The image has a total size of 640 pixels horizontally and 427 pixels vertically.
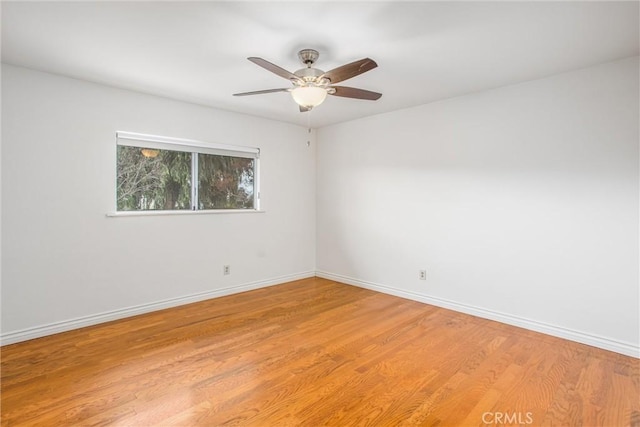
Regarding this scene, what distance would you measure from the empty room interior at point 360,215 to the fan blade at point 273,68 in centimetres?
4

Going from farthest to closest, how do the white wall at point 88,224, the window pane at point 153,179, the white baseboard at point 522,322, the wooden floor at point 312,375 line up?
the window pane at point 153,179, the white wall at point 88,224, the white baseboard at point 522,322, the wooden floor at point 312,375

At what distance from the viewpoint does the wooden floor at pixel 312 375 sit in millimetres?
1867

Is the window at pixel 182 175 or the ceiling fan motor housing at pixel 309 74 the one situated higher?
the ceiling fan motor housing at pixel 309 74

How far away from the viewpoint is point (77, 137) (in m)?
3.04

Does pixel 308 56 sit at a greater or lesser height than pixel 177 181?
greater

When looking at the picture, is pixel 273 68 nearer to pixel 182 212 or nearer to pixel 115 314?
pixel 182 212

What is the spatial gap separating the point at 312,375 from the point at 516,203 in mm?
2434

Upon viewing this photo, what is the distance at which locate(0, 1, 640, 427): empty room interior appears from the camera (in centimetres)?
200

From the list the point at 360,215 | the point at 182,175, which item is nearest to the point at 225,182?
the point at 182,175

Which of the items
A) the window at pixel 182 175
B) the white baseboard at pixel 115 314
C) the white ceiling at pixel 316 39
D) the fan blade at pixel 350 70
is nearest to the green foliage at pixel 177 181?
the window at pixel 182 175

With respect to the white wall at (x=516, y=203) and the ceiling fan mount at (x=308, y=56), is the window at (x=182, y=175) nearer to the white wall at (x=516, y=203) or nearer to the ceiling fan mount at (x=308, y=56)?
the white wall at (x=516, y=203)

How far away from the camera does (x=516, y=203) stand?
124 inches

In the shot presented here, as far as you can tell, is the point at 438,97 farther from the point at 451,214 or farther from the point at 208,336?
the point at 208,336

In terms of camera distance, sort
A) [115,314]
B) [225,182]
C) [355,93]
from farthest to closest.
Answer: [225,182] → [115,314] → [355,93]
